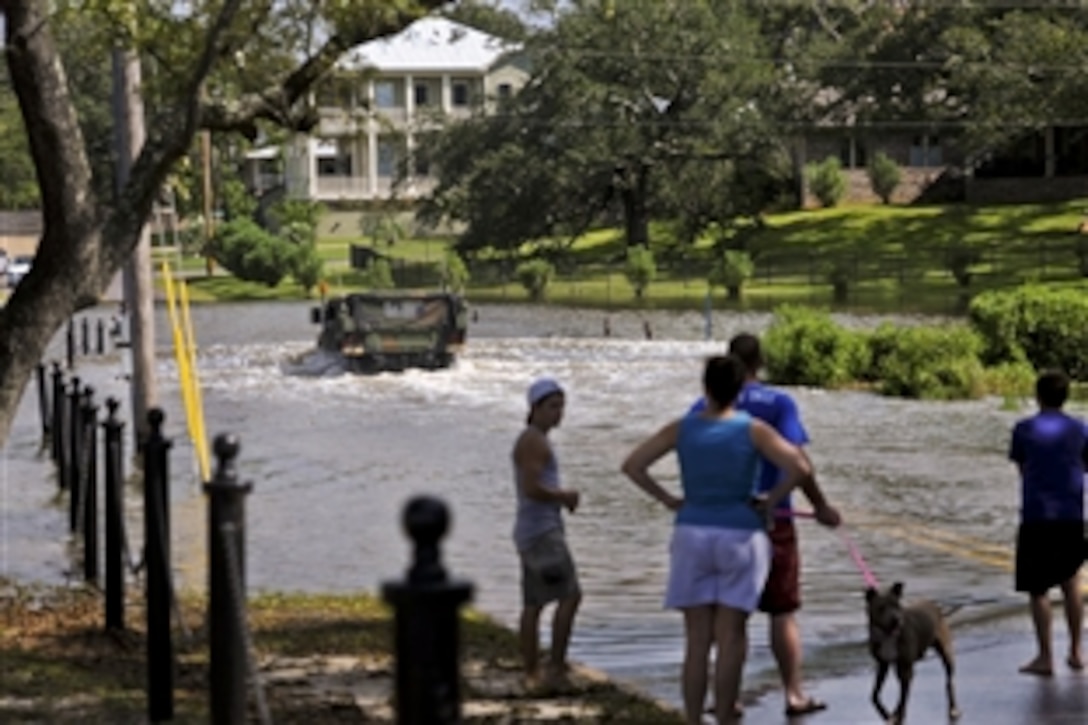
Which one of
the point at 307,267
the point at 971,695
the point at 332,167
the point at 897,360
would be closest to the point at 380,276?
the point at 307,267

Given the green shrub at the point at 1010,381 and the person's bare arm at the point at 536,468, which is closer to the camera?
the person's bare arm at the point at 536,468

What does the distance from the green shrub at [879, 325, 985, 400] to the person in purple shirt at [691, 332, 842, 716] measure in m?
19.8

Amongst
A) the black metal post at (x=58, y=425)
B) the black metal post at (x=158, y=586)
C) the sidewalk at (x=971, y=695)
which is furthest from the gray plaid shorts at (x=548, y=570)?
the black metal post at (x=58, y=425)

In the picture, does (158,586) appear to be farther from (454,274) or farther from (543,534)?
(454,274)

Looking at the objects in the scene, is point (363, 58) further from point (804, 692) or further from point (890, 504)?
point (890, 504)

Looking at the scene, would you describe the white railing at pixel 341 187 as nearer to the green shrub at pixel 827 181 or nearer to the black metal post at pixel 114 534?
the green shrub at pixel 827 181

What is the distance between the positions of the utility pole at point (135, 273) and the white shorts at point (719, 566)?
12591mm

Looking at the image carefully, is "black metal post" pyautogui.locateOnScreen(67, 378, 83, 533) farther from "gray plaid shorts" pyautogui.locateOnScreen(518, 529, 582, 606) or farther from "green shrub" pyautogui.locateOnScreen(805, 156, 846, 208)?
"green shrub" pyautogui.locateOnScreen(805, 156, 846, 208)

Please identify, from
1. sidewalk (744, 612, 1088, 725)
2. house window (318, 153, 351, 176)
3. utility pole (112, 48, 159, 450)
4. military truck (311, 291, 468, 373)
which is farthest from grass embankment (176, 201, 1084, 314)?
sidewalk (744, 612, 1088, 725)

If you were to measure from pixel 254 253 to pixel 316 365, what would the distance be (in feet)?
122

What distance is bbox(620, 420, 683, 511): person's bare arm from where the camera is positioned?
9.00 metres

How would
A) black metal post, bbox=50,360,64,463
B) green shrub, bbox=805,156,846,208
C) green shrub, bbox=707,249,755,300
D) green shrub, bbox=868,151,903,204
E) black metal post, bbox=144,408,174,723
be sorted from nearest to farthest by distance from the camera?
black metal post, bbox=144,408,174,723 → black metal post, bbox=50,360,64,463 → green shrub, bbox=707,249,755,300 → green shrub, bbox=868,151,903,204 → green shrub, bbox=805,156,846,208

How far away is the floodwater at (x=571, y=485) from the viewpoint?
1416 cm

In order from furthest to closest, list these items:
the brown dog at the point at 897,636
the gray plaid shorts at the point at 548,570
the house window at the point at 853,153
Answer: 1. the house window at the point at 853,153
2. the gray plaid shorts at the point at 548,570
3. the brown dog at the point at 897,636
